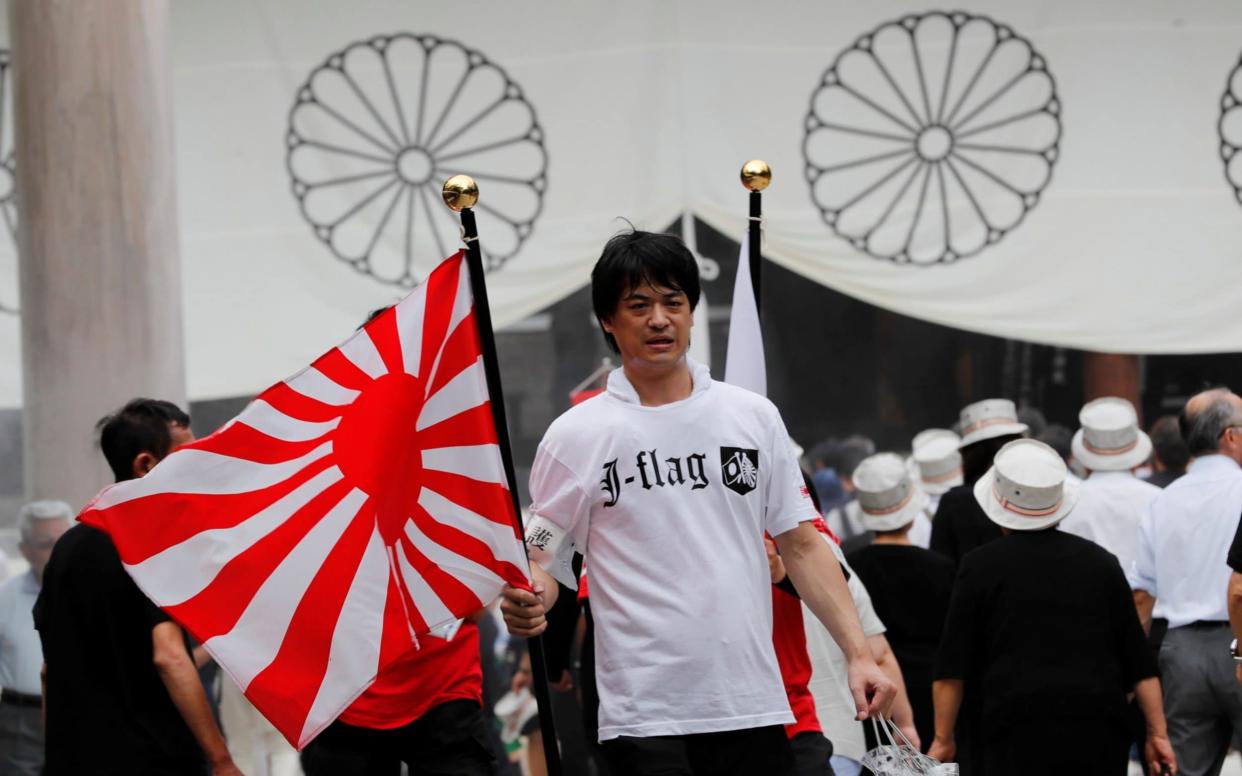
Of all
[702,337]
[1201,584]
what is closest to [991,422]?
[1201,584]

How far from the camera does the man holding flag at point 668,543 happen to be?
3.80 metres

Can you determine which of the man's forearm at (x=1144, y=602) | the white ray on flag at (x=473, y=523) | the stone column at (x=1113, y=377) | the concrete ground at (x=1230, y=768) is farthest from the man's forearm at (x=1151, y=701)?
the stone column at (x=1113, y=377)

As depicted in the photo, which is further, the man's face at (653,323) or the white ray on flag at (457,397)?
the white ray on flag at (457,397)

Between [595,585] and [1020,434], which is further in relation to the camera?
[1020,434]

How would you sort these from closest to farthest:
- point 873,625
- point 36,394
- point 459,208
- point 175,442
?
1. point 459,208
2. point 175,442
3. point 873,625
4. point 36,394

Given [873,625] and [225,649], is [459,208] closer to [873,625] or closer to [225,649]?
[225,649]

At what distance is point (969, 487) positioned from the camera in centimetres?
716

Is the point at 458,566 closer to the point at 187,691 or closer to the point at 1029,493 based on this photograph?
the point at 187,691

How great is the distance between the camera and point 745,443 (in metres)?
3.93

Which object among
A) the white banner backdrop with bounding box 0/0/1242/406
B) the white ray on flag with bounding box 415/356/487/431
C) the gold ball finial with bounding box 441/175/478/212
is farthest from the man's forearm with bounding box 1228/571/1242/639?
the white banner backdrop with bounding box 0/0/1242/406

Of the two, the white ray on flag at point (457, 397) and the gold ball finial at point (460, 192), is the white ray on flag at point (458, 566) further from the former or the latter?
the gold ball finial at point (460, 192)

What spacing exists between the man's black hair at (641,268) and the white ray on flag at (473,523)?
56 cm

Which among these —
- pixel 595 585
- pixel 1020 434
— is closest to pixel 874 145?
pixel 1020 434

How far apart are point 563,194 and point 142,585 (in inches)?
260
